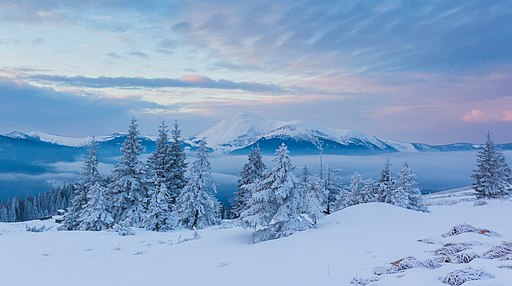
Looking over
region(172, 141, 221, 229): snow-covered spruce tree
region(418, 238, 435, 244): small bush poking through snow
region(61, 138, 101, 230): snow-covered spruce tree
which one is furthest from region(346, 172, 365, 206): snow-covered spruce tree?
region(418, 238, 435, 244): small bush poking through snow

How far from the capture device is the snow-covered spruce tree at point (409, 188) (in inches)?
1598

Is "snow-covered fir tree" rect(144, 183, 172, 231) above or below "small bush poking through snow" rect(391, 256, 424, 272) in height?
below

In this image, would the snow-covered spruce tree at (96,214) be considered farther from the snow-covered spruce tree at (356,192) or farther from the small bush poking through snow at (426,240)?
the snow-covered spruce tree at (356,192)

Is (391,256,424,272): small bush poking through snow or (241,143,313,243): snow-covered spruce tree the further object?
(241,143,313,243): snow-covered spruce tree

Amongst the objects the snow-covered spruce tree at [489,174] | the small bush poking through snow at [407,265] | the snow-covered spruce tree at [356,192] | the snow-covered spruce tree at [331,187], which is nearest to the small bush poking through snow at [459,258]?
the small bush poking through snow at [407,265]

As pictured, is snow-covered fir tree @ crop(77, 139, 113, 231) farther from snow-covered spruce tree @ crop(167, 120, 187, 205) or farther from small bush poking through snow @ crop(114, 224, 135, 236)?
small bush poking through snow @ crop(114, 224, 135, 236)

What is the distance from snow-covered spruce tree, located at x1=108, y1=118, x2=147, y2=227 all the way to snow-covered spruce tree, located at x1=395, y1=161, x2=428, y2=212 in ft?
89.7

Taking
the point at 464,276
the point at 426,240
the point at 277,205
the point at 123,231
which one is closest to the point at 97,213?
the point at 123,231

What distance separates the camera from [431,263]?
8180 millimetres

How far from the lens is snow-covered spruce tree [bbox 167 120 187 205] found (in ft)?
124

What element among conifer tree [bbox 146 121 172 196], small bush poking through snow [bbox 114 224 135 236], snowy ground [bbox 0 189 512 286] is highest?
conifer tree [bbox 146 121 172 196]

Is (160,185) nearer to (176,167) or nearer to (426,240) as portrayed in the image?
(176,167)

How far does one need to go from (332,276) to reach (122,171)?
2916 centimetres

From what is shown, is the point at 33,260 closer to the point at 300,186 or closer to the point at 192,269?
the point at 192,269
